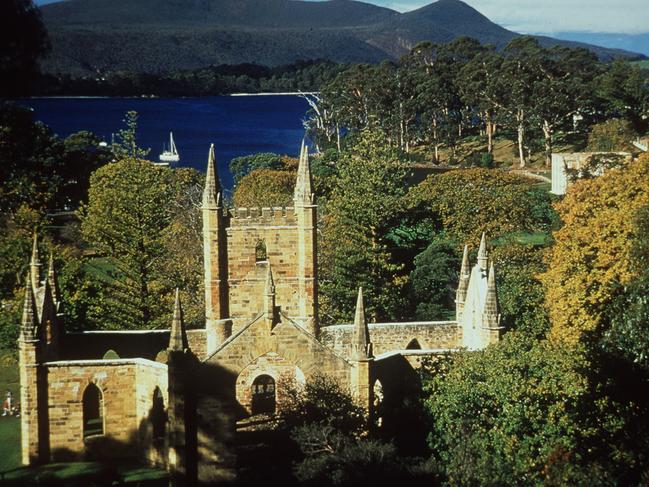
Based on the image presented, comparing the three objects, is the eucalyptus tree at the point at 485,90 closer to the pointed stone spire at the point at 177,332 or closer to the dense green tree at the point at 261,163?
the dense green tree at the point at 261,163

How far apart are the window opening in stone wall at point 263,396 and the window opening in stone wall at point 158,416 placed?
2494mm

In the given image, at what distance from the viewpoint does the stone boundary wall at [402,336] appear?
2556 centimetres

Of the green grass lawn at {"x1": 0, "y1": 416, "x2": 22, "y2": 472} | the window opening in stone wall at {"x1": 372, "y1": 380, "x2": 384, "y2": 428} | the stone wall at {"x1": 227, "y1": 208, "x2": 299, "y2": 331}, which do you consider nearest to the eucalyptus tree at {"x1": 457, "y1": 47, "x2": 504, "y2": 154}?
the stone wall at {"x1": 227, "y1": 208, "x2": 299, "y2": 331}

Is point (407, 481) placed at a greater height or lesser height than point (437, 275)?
lesser

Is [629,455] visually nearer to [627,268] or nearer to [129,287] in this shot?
[627,268]

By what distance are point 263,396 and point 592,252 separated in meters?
12.9

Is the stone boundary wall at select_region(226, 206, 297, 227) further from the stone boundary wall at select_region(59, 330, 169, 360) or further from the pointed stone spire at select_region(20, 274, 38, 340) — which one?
the pointed stone spire at select_region(20, 274, 38, 340)

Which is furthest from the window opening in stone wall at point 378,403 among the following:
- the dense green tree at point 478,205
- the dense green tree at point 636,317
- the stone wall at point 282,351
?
the dense green tree at point 478,205

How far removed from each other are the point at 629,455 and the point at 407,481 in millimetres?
5430

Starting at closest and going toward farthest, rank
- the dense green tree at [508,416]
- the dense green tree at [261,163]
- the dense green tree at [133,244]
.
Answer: the dense green tree at [508,416]
the dense green tree at [133,244]
the dense green tree at [261,163]

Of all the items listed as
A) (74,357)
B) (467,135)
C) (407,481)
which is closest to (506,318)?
(407,481)

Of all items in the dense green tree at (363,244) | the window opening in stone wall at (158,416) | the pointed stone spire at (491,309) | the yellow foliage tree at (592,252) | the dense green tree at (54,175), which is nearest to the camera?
the window opening in stone wall at (158,416)

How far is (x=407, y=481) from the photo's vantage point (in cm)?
1780

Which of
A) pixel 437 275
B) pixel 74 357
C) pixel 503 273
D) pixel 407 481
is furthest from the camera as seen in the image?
pixel 437 275
